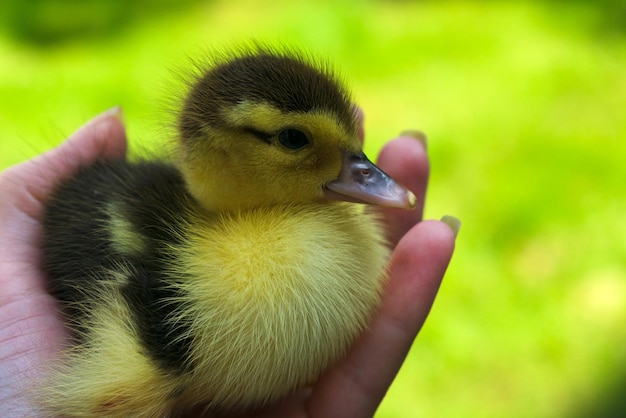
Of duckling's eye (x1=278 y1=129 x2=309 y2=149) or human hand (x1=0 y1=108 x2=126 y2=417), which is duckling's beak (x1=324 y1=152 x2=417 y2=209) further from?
human hand (x1=0 y1=108 x2=126 y2=417)

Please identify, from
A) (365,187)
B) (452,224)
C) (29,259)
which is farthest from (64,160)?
(452,224)

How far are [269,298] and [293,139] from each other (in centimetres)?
23

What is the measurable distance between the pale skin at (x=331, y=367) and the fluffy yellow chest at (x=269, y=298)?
0.33 feet

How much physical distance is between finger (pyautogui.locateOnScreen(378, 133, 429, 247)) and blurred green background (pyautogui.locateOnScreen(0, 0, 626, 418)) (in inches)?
10.6

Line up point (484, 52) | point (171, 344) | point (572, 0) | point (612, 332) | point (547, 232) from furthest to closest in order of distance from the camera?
point (572, 0)
point (484, 52)
point (547, 232)
point (612, 332)
point (171, 344)

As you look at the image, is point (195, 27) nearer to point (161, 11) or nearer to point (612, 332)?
point (161, 11)

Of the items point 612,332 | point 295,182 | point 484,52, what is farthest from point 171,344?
point 484,52

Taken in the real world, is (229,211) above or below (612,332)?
above

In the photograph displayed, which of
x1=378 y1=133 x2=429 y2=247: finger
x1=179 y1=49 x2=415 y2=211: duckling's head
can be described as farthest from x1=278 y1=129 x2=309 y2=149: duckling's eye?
x1=378 y1=133 x2=429 y2=247: finger

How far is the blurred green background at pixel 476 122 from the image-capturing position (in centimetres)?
164

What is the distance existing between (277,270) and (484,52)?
220 cm

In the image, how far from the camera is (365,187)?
3.04ft

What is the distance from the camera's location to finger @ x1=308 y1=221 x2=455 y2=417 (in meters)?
1.03

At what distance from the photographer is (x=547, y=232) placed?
1.94 metres
